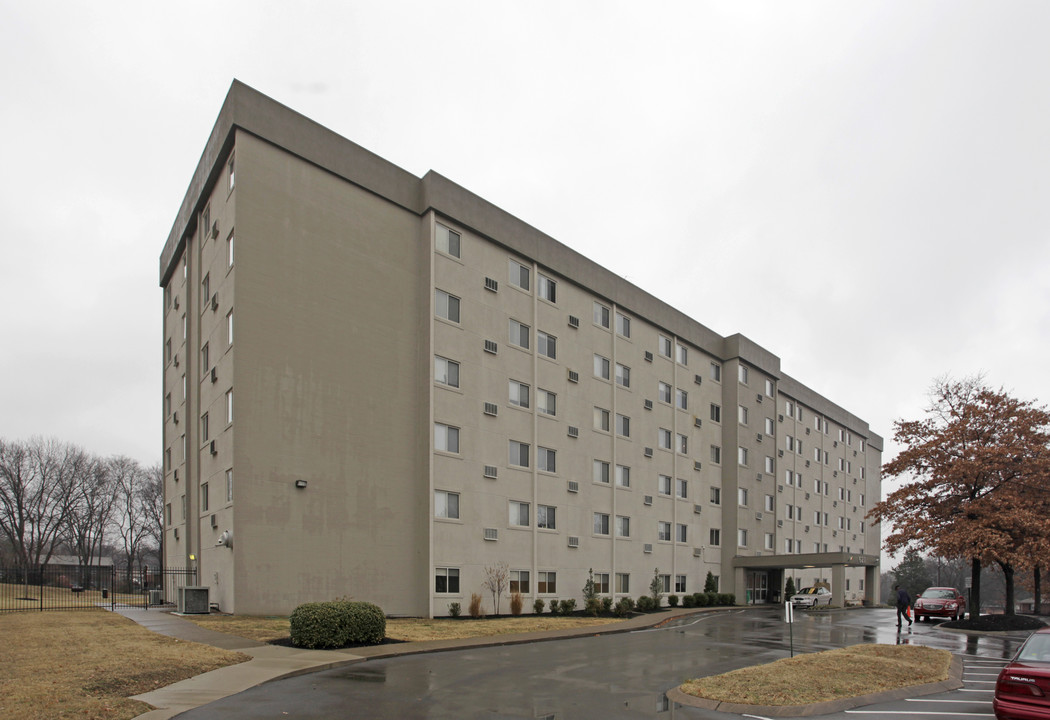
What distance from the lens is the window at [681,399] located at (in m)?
47.3

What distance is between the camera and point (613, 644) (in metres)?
22.2

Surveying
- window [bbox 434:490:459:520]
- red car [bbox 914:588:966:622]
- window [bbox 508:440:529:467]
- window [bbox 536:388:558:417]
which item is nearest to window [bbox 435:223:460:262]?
window [bbox 536:388:558:417]

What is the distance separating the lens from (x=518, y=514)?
3447cm

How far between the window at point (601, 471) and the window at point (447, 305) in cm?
1195

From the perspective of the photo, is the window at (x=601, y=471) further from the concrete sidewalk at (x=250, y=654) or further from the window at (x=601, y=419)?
the concrete sidewalk at (x=250, y=654)

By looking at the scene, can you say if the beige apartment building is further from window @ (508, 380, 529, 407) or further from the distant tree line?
the distant tree line

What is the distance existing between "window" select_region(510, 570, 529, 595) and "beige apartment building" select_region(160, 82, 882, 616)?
98 millimetres

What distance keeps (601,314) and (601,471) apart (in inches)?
332

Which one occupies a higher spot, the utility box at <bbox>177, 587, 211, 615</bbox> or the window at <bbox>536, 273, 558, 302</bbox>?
the window at <bbox>536, 273, 558, 302</bbox>

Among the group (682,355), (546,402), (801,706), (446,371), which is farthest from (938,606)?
(801,706)

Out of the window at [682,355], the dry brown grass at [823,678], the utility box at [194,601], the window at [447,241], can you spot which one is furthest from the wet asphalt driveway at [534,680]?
the window at [682,355]

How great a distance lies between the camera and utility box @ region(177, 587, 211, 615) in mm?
25250

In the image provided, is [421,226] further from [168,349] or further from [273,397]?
[168,349]

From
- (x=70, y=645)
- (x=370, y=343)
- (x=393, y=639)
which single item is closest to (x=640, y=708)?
(x=393, y=639)
